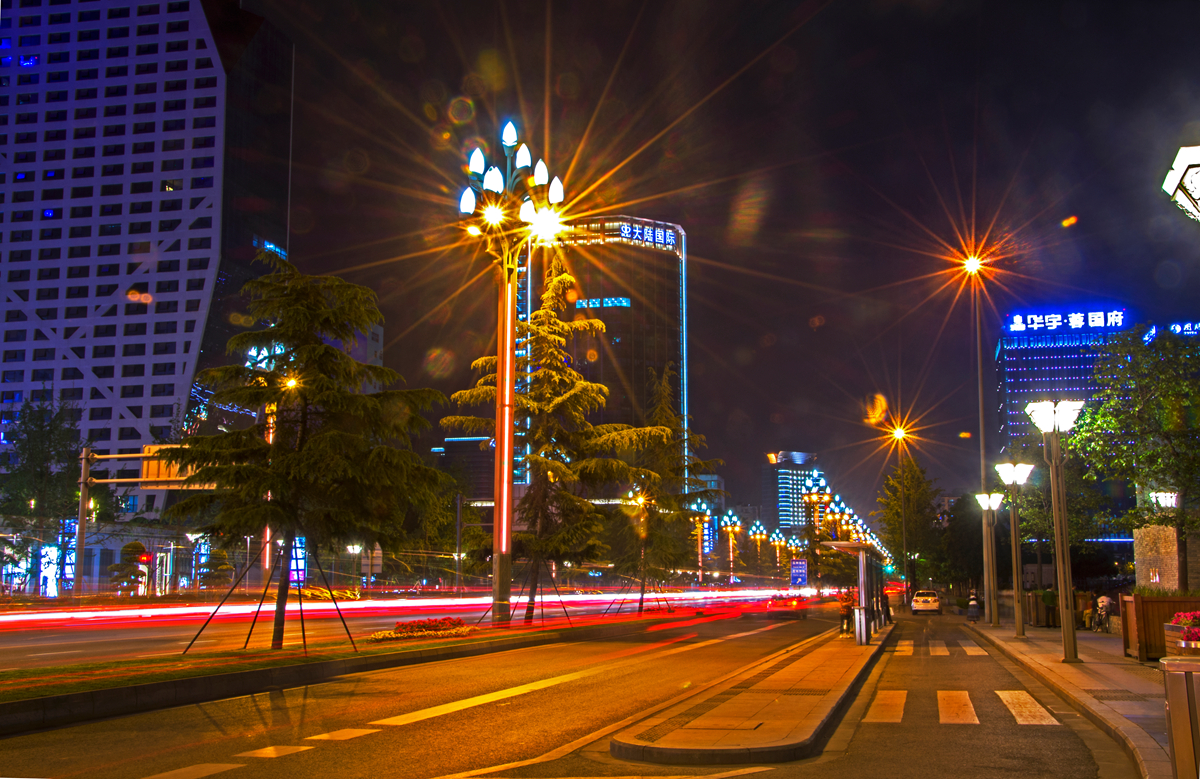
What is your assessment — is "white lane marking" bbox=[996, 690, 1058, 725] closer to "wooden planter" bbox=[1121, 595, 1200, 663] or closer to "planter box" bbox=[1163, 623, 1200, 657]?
"planter box" bbox=[1163, 623, 1200, 657]

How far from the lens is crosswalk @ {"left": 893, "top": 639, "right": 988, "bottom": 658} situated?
23.4 m

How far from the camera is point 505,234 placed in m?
26.3

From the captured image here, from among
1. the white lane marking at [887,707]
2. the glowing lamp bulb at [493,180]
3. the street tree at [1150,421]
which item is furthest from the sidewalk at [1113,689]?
the glowing lamp bulb at [493,180]

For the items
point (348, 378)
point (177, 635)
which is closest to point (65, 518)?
point (177, 635)

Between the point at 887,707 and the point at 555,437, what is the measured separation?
1951 cm

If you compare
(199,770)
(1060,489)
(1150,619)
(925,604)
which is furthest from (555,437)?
(925,604)

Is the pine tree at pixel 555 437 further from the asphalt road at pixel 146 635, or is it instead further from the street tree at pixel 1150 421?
the street tree at pixel 1150 421

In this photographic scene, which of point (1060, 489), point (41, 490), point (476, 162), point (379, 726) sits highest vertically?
point (476, 162)

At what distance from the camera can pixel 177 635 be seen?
27.7m

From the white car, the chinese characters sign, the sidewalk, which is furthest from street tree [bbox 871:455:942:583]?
the chinese characters sign

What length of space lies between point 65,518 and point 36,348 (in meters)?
73.9

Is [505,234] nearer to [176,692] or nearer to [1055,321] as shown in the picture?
[176,692]

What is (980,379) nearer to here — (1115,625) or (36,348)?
(1115,625)

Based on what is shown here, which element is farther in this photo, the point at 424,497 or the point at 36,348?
the point at 36,348
